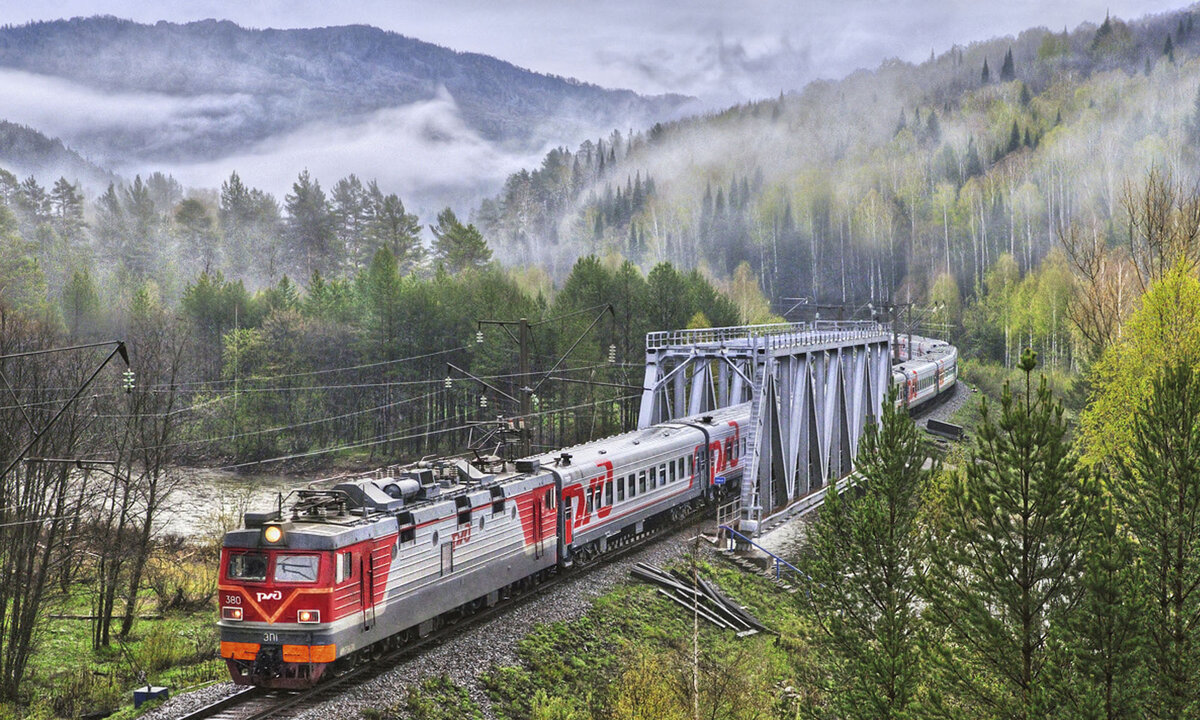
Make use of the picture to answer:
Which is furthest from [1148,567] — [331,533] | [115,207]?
[115,207]

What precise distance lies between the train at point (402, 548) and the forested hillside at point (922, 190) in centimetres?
9092

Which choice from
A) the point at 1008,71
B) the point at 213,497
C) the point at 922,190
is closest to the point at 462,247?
the point at 213,497

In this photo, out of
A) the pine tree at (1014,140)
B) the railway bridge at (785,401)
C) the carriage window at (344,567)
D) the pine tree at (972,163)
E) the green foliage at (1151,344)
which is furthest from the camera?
the pine tree at (1014,140)

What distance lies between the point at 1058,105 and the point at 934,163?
24652 mm

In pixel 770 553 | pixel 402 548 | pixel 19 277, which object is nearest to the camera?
pixel 402 548

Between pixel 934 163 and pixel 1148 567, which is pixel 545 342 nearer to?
pixel 1148 567

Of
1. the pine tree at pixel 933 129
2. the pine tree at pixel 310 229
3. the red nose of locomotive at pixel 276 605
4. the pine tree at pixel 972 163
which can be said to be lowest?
the red nose of locomotive at pixel 276 605

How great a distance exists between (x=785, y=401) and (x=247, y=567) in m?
25.1

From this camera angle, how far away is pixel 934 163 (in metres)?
163

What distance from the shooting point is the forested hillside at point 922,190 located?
461 feet

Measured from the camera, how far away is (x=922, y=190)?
15675cm

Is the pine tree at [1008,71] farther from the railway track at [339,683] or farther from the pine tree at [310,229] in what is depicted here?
the railway track at [339,683]

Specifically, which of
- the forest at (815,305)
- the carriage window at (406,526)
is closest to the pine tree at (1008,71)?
the forest at (815,305)

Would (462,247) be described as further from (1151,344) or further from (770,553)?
(1151,344)
